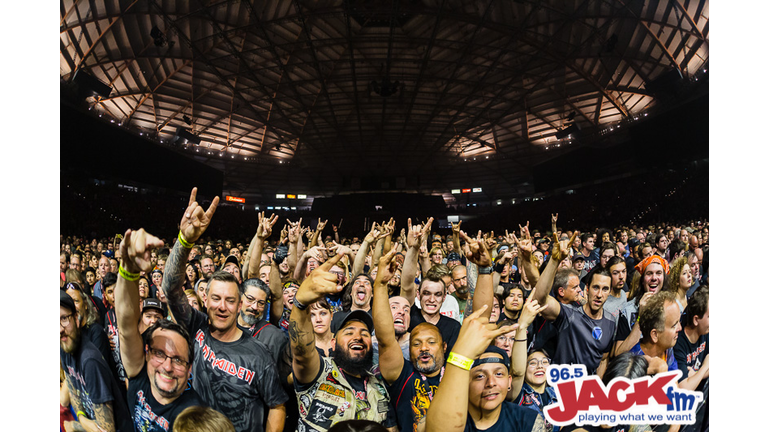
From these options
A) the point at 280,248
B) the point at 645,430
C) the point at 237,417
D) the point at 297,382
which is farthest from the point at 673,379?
the point at 280,248

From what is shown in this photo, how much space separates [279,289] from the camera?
10.3 feet

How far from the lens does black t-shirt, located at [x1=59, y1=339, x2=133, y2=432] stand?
2.49 metres

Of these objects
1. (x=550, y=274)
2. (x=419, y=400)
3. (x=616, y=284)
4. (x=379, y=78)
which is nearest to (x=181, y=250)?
(x=419, y=400)

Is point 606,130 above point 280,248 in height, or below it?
above

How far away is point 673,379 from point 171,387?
10.8 ft

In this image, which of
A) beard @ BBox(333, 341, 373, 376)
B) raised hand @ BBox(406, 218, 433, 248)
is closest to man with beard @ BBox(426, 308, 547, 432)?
beard @ BBox(333, 341, 373, 376)

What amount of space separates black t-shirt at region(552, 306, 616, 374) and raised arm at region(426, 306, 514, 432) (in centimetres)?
126

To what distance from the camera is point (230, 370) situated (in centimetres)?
234

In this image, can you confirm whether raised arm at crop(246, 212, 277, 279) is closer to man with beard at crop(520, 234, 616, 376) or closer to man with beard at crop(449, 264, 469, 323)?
man with beard at crop(449, 264, 469, 323)

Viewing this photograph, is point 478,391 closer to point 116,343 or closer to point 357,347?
point 357,347

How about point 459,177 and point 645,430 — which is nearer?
point 645,430

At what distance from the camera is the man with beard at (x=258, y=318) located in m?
2.63

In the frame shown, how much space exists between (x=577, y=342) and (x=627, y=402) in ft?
1.62

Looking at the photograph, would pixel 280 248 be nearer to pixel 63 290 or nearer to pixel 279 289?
pixel 279 289
